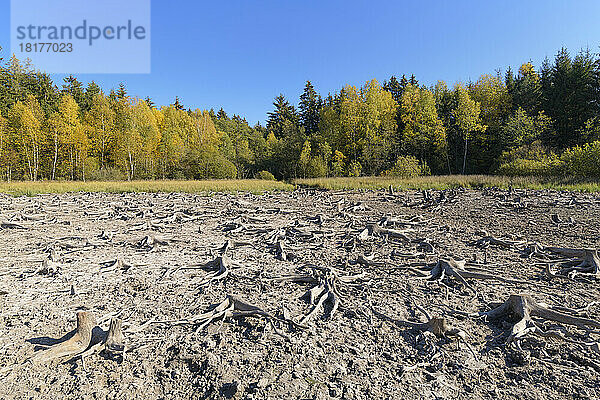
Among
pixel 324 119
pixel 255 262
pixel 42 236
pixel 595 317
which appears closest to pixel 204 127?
pixel 324 119

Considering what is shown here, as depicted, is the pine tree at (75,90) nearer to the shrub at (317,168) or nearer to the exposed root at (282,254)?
the shrub at (317,168)

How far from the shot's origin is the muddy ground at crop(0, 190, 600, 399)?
6.94 ft

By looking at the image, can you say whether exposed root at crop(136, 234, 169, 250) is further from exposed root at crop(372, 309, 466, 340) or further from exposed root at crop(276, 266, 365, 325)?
exposed root at crop(372, 309, 466, 340)

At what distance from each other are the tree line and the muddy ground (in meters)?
24.1

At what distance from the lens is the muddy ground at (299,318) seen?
212cm

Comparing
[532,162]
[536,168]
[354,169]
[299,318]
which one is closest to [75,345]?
[299,318]

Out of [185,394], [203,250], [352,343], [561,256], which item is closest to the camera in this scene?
[185,394]

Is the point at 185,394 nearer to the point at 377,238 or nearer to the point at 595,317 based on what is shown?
the point at 595,317

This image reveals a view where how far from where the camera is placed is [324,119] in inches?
1663

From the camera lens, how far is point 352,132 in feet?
128

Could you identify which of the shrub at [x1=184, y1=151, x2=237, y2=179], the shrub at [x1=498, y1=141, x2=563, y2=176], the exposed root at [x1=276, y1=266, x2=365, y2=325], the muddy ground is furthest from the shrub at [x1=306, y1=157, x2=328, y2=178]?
the exposed root at [x1=276, y1=266, x2=365, y2=325]

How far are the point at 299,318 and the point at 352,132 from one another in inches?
1486

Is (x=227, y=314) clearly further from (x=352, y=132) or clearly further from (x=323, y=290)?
(x=352, y=132)

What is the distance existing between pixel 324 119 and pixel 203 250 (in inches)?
1528
